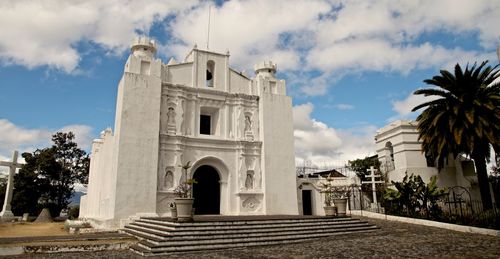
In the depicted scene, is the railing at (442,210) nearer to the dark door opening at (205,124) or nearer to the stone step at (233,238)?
the stone step at (233,238)

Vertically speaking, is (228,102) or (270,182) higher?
(228,102)

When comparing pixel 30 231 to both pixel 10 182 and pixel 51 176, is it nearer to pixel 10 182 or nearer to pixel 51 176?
pixel 10 182

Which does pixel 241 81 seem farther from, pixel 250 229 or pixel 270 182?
pixel 250 229

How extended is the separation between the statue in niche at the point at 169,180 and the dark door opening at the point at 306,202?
7838 mm

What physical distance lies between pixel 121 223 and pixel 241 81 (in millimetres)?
9299

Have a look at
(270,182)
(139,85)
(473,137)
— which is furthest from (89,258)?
(473,137)

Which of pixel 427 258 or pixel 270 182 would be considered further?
pixel 270 182

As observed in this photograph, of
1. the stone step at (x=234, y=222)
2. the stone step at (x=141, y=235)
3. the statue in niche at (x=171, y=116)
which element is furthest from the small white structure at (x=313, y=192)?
the stone step at (x=141, y=235)

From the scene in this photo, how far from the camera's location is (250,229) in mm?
11227

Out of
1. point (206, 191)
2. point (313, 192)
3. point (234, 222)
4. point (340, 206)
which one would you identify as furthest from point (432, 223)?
point (206, 191)

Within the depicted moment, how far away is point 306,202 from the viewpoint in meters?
20.5

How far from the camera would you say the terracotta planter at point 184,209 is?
425 inches

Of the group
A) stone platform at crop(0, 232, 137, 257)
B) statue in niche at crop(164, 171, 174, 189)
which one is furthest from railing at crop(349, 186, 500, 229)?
stone platform at crop(0, 232, 137, 257)

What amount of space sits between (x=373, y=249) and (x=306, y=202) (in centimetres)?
1148
